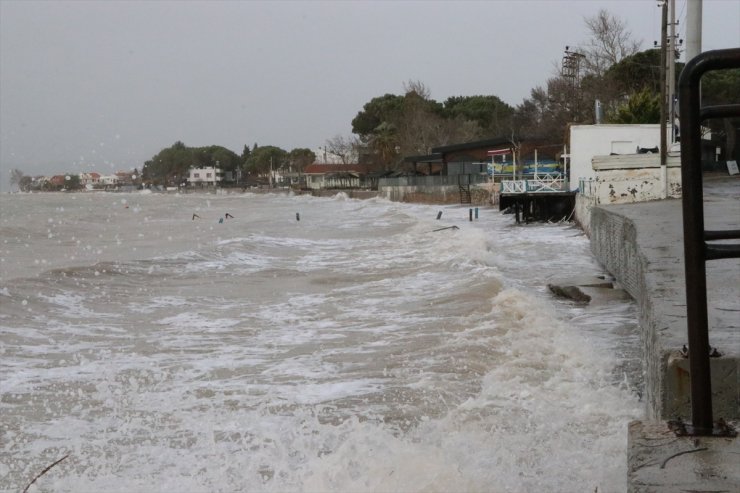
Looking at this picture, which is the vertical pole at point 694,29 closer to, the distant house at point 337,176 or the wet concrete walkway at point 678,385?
the wet concrete walkway at point 678,385

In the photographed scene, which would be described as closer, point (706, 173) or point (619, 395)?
point (619, 395)

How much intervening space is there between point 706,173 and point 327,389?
2623 cm

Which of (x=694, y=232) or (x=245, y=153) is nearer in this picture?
(x=694, y=232)

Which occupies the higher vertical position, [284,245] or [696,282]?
[696,282]

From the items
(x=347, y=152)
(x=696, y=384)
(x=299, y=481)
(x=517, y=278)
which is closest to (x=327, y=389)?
(x=299, y=481)

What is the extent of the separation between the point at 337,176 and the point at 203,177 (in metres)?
90.5

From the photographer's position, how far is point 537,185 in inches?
1345

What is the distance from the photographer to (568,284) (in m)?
12.0

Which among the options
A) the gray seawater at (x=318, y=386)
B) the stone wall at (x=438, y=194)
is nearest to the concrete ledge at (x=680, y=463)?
the gray seawater at (x=318, y=386)

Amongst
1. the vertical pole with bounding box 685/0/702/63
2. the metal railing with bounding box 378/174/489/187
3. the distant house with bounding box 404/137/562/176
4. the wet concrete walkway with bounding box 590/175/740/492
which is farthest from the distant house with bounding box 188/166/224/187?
the wet concrete walkway with bounding box 590/175/740/492

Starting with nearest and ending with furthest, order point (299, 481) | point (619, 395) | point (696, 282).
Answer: point (696, 282)
point (299, 481)
point (619, 395)

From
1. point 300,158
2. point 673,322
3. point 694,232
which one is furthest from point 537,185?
point 300,158

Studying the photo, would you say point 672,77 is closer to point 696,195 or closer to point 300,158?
point 696,195

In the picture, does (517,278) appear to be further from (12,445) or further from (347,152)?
(347,152)
